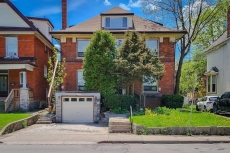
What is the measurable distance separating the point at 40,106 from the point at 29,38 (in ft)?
22.4

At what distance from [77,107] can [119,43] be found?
8.02 m

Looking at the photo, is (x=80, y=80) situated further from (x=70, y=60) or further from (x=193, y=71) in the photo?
(x=193, y=71)

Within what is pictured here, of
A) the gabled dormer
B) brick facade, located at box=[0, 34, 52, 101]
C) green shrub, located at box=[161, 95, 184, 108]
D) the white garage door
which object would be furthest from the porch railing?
green shrub, located at box=[161, 95, 184, 108]

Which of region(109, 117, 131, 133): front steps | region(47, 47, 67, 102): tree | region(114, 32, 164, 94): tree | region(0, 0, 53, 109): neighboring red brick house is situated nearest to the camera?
region(109, 117, 131, 133): front steps

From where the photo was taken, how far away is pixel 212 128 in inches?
479

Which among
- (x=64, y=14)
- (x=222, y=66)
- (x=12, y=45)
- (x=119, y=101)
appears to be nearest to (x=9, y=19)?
(x=12, y=45)

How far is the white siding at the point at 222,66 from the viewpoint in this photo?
2375 cm

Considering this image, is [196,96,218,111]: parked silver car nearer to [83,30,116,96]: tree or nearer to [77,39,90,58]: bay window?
[83,30,116,96]: tree

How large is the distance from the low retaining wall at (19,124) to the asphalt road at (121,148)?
2.97 metres

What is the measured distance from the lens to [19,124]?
47.5 ft

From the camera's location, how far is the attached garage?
17.9 m

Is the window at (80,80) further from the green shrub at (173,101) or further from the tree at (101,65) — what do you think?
the green shrub at (173,101)

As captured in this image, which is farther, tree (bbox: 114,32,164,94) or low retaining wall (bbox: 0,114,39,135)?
tree (bbox: 114,32,164,94)

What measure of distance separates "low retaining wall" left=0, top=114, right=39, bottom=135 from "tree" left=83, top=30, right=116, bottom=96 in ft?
16.5
